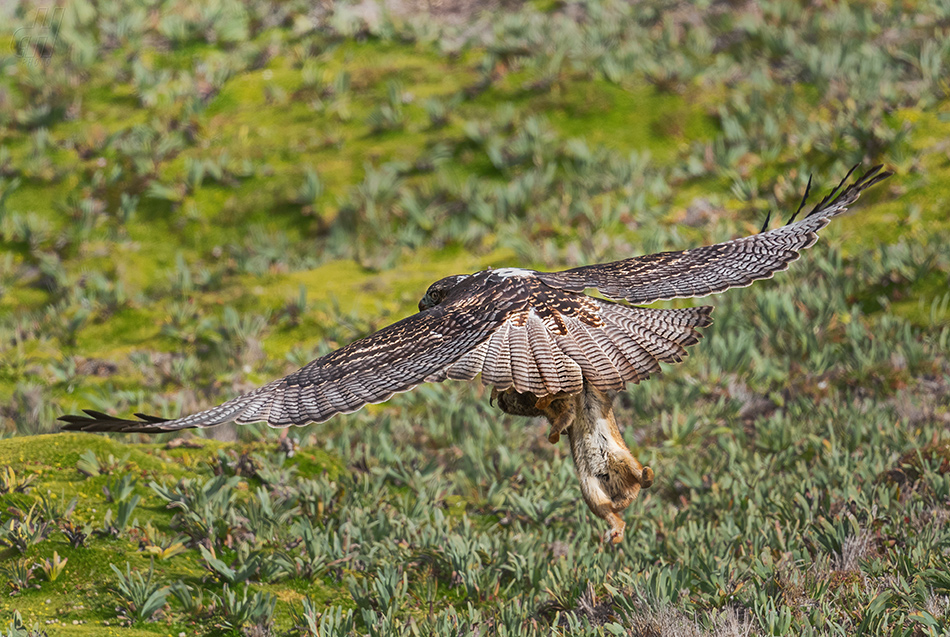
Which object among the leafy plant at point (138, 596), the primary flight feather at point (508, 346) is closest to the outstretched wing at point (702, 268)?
the primary flight feather at point (508, 346)

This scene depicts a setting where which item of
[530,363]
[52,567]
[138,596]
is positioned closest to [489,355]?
[530,363]


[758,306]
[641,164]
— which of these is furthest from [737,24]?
[758,306]

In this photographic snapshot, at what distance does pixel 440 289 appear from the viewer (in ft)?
18.5

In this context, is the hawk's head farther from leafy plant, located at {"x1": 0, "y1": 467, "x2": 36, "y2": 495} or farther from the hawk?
leafy plant, located at {"x1": 0, "y1": 467, "x2": 36, "y2": 495}

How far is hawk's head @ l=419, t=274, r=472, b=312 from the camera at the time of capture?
218 inches

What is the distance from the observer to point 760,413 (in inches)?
321

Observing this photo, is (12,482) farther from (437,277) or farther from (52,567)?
(437,277)

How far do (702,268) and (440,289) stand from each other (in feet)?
5.14

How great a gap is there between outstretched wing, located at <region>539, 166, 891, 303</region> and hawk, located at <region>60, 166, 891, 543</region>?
20mm

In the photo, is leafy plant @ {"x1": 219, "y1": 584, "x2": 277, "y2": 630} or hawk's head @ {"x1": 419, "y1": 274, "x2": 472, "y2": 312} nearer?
leafy plant @ {"x1": 219, "y1": 584, "x2": 277, "y2": 630}

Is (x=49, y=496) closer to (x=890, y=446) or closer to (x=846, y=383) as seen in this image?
(x=890, y=446)

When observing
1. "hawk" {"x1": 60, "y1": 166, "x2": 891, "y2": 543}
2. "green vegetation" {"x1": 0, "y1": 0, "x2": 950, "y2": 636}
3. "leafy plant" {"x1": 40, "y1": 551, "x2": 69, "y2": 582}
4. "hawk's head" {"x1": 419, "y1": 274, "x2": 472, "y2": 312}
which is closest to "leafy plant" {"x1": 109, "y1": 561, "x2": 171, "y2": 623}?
"green vegetation" {"x1": 0, "y1": 0, "x2": 950, "y2": 636}

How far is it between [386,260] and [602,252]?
103 inches

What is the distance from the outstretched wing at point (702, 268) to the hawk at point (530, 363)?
2 cm
